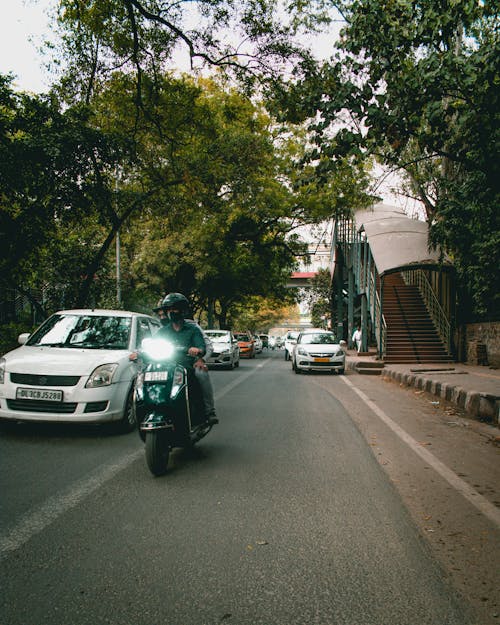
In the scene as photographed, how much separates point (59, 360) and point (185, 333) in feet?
6.36

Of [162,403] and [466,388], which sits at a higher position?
[162,403]

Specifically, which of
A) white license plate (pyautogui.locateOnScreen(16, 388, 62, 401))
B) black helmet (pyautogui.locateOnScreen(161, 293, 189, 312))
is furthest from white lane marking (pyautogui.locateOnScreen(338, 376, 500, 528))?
white license plate (pyautogui.locateOnScreen(16, 388, 62, 401))

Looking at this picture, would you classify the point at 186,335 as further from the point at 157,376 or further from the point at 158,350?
the point at 157,376

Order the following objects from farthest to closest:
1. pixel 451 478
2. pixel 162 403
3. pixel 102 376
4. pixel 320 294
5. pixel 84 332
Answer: pixel 320 294
pixel 84 332
pixel 102 376
pixel 451 478
pixel 162 403

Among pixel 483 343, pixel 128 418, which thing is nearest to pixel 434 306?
pixel 483 343

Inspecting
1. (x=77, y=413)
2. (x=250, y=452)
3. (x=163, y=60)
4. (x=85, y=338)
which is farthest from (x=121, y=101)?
(x=250, y=452)

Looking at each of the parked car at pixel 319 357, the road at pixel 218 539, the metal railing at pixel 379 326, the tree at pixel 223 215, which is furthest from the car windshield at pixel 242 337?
the road at pixel 218 539

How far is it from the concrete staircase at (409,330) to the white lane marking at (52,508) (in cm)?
1653

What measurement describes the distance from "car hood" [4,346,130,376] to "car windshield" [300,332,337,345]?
45.0 feet

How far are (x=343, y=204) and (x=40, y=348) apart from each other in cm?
2140

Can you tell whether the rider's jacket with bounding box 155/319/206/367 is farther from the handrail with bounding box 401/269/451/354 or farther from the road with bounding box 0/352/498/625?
the handrail with bounding box 401/269/451/354

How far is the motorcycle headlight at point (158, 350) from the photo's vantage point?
17.6 ft

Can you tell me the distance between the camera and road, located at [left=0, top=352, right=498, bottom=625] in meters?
2.65

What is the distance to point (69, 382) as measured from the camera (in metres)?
6.59
